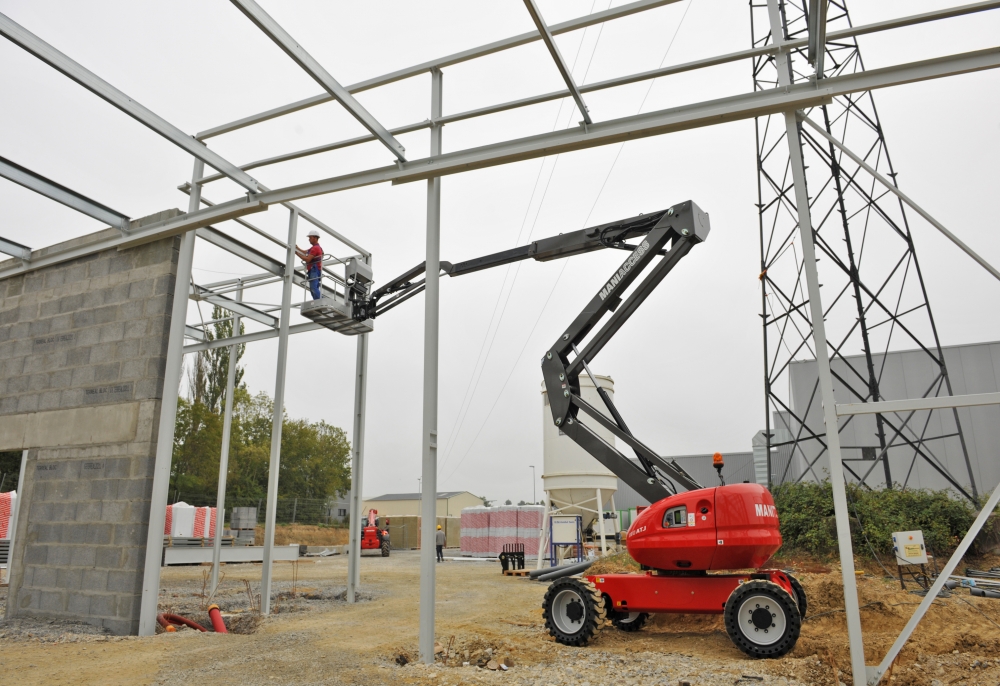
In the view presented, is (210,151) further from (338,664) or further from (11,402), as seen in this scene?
(338,664)

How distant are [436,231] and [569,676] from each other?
5600mm

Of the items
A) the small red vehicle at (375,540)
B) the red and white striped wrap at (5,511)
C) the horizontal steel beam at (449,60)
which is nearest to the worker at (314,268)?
the horizontal steel beam at (449,60)

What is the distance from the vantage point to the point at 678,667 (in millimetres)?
7641

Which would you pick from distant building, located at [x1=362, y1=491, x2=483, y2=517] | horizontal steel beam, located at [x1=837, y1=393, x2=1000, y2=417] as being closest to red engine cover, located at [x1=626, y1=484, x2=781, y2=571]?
horizontal steel beam, located at [x1=837, y1=393, x2=1000, y2=417]

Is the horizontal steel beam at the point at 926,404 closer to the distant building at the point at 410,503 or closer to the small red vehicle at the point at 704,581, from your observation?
the small red vehicle at the point at 704,581

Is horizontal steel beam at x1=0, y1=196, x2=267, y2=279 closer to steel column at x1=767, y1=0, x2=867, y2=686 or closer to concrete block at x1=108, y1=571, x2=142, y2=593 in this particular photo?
concrete block at x1=108, y1=571, x2=142, y2=593

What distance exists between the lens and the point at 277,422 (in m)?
11.8

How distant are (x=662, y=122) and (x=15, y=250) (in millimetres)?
11296

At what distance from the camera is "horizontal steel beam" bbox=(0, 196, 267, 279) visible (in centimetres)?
1030

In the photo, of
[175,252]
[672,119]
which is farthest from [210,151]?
[672,119]

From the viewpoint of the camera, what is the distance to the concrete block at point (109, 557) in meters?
9.69

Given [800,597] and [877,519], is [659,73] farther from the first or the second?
[877,519]

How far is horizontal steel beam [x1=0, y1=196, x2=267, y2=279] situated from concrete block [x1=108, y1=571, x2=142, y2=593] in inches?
204

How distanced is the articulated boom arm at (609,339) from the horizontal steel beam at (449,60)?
3.30 meters
